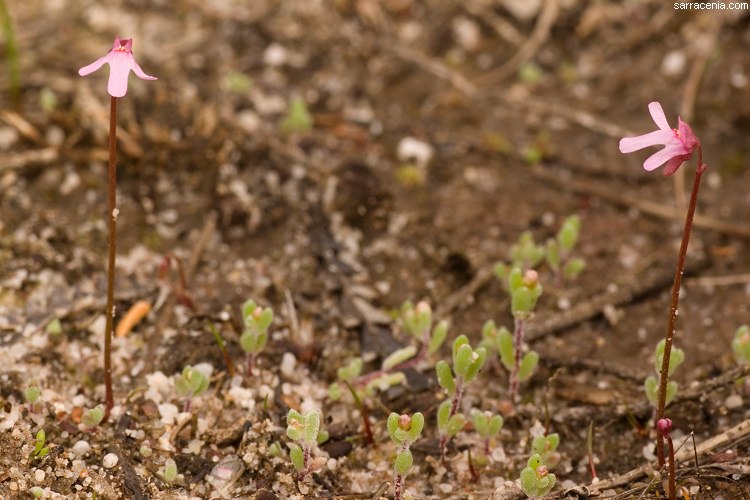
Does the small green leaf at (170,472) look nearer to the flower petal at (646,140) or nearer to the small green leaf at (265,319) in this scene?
the small green leaf at (265,319)

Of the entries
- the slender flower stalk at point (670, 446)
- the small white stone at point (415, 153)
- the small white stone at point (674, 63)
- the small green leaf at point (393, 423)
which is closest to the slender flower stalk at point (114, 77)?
the small green leaf at point (393, 423)

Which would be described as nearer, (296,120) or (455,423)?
(455,423)

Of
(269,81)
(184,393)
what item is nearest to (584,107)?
(269,81)

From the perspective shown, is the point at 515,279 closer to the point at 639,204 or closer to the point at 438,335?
the point at 438,335

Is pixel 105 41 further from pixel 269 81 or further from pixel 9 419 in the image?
pixel 9 419

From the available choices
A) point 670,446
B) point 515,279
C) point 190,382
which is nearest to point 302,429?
point 190,382
